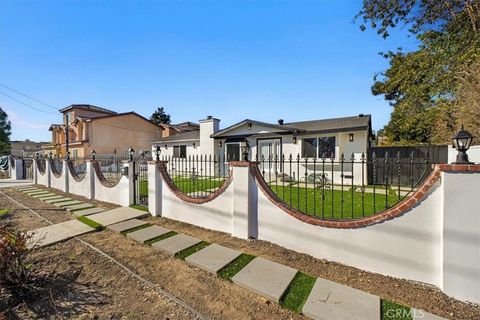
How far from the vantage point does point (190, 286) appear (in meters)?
3.07

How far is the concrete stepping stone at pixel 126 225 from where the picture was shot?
5.28 m

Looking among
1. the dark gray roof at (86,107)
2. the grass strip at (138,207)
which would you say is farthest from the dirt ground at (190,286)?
the dark gray roof at (86,107)

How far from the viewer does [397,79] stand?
12469 millimetres

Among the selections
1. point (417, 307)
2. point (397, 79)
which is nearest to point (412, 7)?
point (397, 79)

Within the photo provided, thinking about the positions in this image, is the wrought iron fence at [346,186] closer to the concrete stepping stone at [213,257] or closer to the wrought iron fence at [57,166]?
the concrete stepping stone at [213,257]

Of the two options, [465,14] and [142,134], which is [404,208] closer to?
[465,14]

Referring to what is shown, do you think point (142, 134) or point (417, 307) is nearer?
point (417, 307)

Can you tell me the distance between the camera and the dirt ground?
8.43 ft

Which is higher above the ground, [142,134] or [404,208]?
[142,134]

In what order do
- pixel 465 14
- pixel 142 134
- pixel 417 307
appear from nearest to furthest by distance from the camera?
pixel 417 307 < pixel 465 14 < pixel 142 134

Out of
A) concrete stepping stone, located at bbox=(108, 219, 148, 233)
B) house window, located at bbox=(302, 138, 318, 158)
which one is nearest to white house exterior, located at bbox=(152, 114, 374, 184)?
house window, located at bbox=(302, 138, 318, 158)

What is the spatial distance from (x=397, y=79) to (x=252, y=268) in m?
13.6

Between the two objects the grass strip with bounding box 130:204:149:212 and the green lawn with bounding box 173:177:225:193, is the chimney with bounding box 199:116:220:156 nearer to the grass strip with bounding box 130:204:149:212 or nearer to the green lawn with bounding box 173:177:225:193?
the green lawn with bounding box 173:177:225:193

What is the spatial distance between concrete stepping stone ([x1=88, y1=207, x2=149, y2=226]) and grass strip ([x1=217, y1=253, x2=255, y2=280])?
11.8 ft
